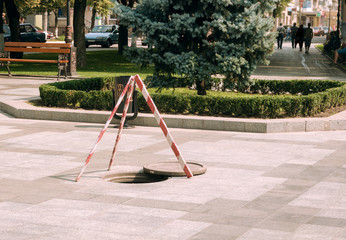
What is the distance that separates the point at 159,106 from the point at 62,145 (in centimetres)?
296

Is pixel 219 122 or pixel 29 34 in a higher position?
pixel 29 34

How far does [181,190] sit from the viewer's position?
748 centimetres

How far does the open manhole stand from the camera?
8.20 meters

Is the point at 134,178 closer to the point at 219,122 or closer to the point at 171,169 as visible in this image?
the point at 171,169

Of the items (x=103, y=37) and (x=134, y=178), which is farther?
(x=103, y=37)

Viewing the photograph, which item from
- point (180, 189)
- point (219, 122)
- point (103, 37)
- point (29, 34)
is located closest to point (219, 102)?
point (219, 122)

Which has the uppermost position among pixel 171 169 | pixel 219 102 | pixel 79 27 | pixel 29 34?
pixel 79 27

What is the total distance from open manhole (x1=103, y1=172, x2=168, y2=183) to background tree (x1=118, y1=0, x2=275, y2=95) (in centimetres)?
545

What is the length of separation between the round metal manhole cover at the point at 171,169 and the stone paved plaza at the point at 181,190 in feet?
0.47

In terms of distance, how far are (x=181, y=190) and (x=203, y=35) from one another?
7.02m

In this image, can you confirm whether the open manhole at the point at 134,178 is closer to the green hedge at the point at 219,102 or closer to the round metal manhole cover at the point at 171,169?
the round metal manhole cover at the point at 171,169

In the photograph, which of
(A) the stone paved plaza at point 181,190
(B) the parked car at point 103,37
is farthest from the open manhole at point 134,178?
(B) the parked car at point 103,37

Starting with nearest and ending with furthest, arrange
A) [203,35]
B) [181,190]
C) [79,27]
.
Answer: [181,190]
[203,35]
[79,27]

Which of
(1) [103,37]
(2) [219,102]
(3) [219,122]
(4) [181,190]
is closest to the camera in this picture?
(4) [181,190]
